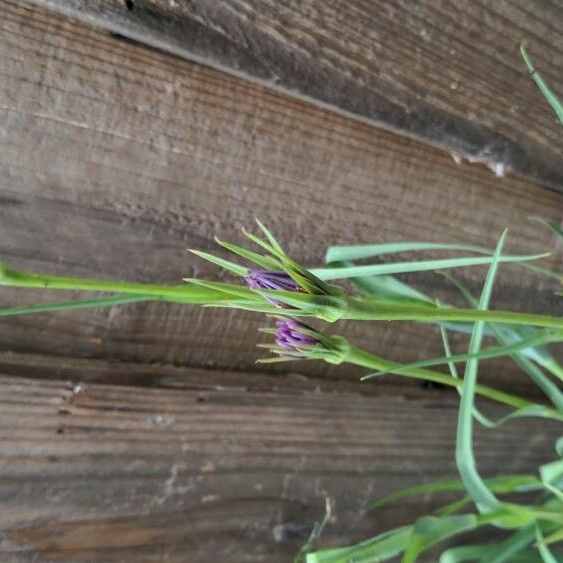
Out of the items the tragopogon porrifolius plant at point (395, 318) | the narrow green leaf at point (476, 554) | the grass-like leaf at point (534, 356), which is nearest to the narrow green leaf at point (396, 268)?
the tragopogon porrifolius plant at point (395, 318)

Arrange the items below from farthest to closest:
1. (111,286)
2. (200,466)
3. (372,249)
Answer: (200,466) < (372,249) < (111,286)

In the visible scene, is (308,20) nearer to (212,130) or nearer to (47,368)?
(212,130)

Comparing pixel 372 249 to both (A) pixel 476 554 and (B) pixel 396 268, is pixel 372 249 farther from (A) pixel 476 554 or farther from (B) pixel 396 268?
(A) pixel 476 554

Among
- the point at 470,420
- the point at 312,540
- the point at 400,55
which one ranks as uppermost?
the point at 400,55

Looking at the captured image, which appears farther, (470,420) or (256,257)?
(470,420)

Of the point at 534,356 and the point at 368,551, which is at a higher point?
the point at 534,356

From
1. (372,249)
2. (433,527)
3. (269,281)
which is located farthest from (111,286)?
(433,527)

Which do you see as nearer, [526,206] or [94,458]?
[94,458]

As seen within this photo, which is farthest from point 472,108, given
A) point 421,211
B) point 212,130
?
point 212,130
